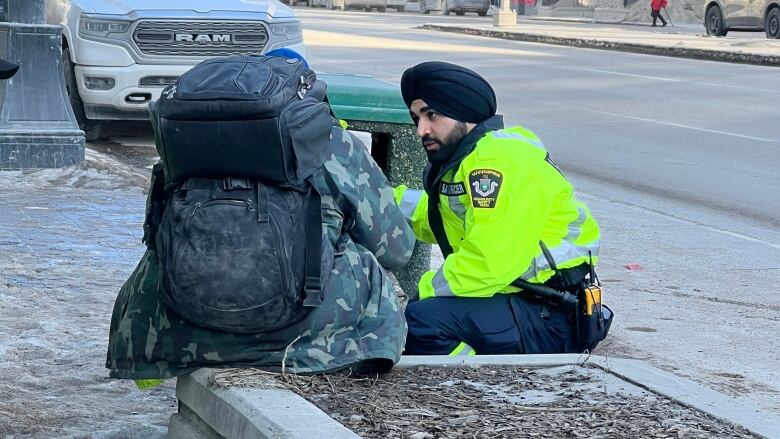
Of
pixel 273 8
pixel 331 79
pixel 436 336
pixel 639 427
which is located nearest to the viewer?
Answer: pixel 639 427

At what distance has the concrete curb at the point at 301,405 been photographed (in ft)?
10.4

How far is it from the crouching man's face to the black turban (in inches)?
0.7

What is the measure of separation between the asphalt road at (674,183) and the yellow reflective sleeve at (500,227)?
1.14m

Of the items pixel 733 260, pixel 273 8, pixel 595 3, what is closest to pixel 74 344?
pixel 733 260

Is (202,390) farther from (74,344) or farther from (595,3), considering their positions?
(595,3)

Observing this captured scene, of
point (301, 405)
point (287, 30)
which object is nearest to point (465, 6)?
point (287, 30)

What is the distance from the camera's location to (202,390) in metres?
3.52

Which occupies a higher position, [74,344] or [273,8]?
[273,8]

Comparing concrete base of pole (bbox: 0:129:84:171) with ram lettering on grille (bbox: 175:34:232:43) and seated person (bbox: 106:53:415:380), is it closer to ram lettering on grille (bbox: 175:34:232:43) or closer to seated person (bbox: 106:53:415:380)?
ram lettering on grille (bbox: 175:34:232:43)

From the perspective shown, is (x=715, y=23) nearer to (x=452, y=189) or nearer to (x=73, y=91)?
(x=73, y=91)

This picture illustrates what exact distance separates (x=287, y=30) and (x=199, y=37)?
0.76m

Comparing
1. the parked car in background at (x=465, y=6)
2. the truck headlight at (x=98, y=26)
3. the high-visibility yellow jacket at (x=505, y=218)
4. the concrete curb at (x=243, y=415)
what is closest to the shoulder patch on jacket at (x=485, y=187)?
the high-visibility yellow jacket at (x=505, y=218)

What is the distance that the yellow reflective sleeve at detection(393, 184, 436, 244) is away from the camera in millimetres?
4758

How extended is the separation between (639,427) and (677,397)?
0.34 meters
